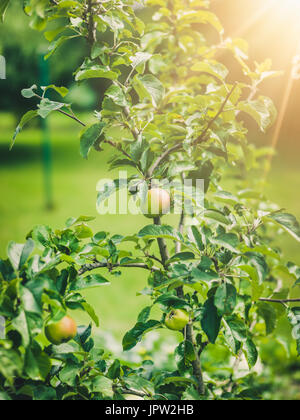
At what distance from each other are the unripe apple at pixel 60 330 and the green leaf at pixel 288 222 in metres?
0.49

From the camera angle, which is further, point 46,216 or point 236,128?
point 46,216

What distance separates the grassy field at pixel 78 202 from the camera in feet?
10.5

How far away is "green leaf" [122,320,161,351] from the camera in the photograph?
3.06ft

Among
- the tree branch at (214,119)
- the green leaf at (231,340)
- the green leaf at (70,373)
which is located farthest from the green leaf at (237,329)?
the tree branch at (214,119)

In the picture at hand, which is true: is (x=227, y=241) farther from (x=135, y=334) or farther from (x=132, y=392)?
(x=132, y=392)

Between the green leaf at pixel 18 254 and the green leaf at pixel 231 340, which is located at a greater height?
the green leaf at pixel 18 254

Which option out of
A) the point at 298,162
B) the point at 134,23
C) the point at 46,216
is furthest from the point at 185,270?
the point at 298,162

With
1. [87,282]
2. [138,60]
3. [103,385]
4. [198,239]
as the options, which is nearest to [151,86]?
[138,60]

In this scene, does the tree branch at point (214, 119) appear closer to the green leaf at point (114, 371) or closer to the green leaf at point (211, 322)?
the green leaf at point (211, 322)

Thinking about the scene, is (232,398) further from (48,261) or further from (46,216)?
(46,216)

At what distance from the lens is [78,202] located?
20.4ft

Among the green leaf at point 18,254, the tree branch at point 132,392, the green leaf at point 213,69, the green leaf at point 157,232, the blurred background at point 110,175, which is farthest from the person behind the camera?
the blurred background at point 110,175

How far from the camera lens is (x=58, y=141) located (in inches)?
547
